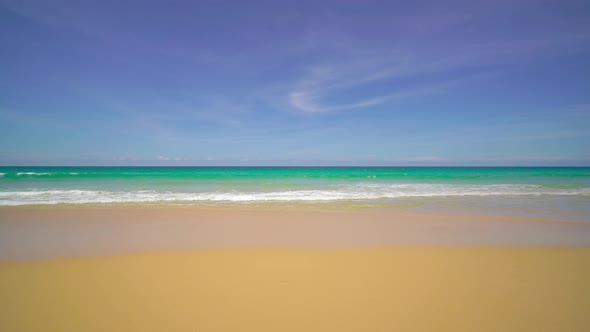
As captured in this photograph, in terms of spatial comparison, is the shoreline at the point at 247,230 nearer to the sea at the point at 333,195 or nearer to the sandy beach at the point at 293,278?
the sandy beach at the point at 293,278

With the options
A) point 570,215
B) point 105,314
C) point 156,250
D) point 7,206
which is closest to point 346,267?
point 105,314

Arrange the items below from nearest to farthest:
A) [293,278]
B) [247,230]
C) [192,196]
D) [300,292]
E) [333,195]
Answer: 1. [300,292]
2. [293,278]
3. [247,230]
4. [192,196]
5. [333,195]

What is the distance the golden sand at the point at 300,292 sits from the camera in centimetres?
276

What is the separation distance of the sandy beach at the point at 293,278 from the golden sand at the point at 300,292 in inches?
0.6

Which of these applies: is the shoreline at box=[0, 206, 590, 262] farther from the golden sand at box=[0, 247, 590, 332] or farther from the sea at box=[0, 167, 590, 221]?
the sea at box=[0, 167, 590, 221]

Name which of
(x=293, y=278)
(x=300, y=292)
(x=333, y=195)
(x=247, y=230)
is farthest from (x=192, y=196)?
(x=300, y=292)

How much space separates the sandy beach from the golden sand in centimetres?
2

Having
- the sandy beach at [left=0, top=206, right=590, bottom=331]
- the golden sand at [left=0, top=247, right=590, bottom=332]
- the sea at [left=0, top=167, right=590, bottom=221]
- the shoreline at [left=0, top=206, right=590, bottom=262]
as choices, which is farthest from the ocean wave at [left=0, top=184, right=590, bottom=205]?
the golden sand at [left=0, top=247, right=590, bottom=332]

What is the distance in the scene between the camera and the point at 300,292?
11.0 feet

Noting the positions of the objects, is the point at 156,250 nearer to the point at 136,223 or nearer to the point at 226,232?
the point at 226,232

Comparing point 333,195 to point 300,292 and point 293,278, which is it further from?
point 300,292

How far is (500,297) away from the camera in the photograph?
3199 mm

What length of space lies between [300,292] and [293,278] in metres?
0.40

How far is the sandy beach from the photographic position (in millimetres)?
2807
